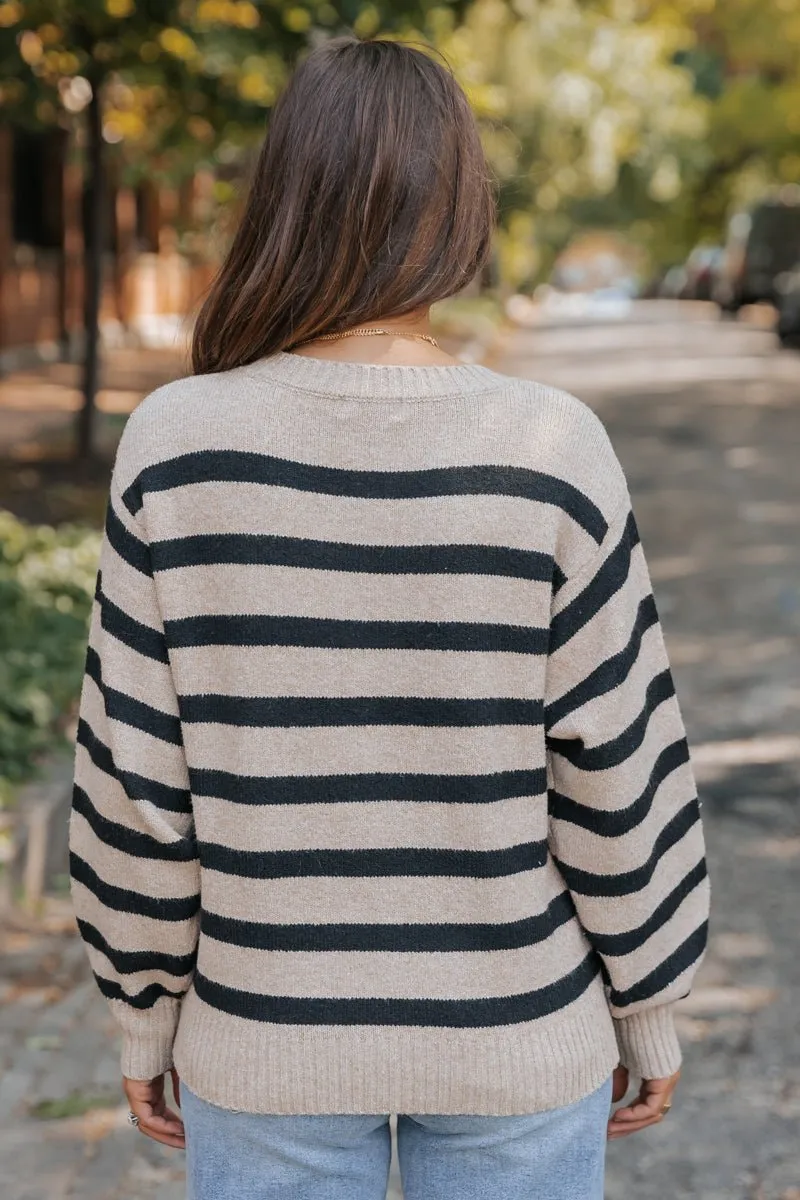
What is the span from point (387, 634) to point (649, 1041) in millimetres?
558

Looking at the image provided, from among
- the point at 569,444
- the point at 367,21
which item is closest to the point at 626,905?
the point at 569,444

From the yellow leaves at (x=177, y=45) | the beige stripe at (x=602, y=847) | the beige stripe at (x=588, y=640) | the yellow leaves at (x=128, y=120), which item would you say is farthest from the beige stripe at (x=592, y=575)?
the yellow leaves at (x=128, y=120)

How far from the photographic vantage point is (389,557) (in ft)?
4.87

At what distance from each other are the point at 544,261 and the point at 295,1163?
182 ft

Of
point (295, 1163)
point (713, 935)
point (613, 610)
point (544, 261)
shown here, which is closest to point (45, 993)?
point (713, 935)

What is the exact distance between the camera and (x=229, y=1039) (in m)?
1.55

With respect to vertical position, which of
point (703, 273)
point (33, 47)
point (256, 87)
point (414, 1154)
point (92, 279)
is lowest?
point (703, 273)

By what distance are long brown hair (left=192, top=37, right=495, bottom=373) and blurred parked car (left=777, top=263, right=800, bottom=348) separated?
79.9 feet

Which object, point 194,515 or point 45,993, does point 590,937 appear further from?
point 45,993

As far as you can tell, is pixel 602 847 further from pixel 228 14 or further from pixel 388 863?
pixel 228 14

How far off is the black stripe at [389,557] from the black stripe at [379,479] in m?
0.05

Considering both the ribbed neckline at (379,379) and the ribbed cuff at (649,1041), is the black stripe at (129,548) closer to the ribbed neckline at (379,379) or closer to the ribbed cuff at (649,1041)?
the ribbed neckline at (379,379)

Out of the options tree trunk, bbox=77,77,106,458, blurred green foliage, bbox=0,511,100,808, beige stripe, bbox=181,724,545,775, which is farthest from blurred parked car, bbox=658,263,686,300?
beige stripe, bbox=181,724,545,775

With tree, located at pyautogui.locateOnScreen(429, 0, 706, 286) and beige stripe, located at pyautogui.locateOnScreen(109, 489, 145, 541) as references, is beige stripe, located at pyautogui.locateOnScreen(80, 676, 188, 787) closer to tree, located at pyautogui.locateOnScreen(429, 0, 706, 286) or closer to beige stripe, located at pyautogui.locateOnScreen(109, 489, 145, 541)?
beige stripe, located at pyautogui.locateOnScreen(109, 489, 145, 541)
